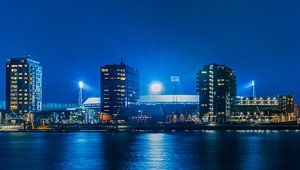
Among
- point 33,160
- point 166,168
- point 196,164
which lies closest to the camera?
point 166,168

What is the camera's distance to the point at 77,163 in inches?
3317

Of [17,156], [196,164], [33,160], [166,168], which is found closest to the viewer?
[166,168]

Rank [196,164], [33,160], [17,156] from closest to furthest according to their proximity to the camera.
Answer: [196,164]
[33,160]
[17,156]

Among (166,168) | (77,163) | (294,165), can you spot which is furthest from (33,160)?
(294,165)

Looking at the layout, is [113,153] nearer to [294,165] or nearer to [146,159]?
[146,159]

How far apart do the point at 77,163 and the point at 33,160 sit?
8418 millimetres

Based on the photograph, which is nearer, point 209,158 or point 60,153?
point 209,158

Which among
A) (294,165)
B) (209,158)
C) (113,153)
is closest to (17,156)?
(113,153)

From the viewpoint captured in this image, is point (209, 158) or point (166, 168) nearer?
point (166, 168)

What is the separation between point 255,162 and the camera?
83750 mm

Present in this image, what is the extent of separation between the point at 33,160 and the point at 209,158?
25917 millimetres

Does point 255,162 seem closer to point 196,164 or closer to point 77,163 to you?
point 196,164

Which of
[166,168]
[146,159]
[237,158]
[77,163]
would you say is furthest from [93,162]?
[237,158]

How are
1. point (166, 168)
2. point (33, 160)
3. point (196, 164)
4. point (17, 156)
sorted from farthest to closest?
1. point (17, 156)
2. point (33, 160)
3. point (196, 164)
4. point (166, 168)
